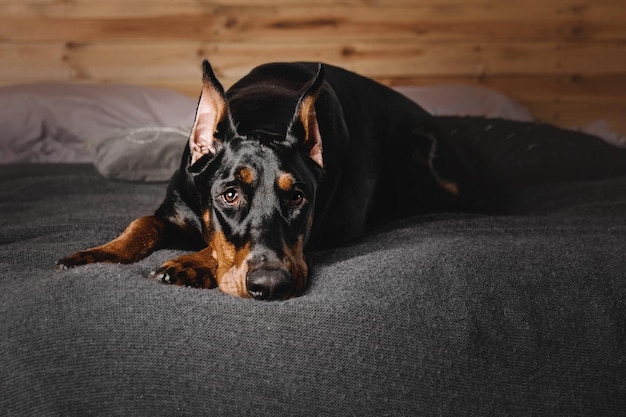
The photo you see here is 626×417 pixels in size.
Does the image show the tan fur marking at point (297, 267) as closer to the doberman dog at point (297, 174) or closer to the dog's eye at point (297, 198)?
the doberman dog at point (297, 174)

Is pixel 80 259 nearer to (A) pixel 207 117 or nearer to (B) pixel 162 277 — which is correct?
(B) pixel 162 277

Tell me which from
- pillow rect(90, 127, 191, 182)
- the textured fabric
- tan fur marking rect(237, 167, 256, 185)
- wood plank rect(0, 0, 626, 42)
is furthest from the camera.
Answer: wood plank rect(0, 0, 626, 42)

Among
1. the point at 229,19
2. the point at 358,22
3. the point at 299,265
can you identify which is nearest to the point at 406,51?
the point at 358,22

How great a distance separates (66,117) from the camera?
3344mm

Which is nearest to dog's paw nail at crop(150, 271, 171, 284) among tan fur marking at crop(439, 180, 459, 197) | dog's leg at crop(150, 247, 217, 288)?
dog's leg at crop(150, 247, 217, 288)

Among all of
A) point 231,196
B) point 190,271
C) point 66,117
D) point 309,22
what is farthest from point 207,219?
point 309,22

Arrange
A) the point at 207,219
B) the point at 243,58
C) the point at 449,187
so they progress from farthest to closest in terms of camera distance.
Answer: the point at 243,58, the point at 449,187, the point at 207,219

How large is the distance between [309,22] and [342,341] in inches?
120

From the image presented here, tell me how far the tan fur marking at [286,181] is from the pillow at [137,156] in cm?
127

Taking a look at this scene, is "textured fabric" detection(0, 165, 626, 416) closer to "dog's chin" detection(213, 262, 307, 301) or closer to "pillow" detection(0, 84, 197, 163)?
"dog's chin" detection(213, 262, 307, 301)

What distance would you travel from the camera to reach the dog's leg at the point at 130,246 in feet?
5.23

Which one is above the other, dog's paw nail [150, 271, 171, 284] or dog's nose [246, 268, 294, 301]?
dog's nose [246, 268, 294, 301]

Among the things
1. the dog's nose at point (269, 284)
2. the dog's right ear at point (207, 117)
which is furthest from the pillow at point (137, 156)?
the dog's nose at point (269, 284)

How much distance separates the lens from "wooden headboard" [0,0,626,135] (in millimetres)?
3961
